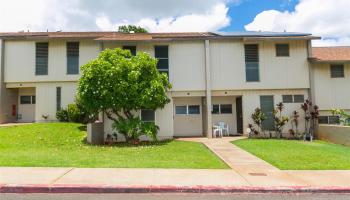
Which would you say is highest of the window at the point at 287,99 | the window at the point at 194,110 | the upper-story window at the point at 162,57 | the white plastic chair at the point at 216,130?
the upper-story window at the point at 162,57

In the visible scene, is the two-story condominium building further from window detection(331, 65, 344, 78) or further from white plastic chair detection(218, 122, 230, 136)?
window detection(331, 65, 344, 78)

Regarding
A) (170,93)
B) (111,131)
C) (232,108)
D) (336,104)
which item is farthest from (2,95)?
(336,104)

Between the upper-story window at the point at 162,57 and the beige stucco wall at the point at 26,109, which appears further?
the beige stucco wall at the point at 26,109

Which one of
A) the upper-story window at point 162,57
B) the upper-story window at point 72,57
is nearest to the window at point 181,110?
the upper-story window at point 162,57

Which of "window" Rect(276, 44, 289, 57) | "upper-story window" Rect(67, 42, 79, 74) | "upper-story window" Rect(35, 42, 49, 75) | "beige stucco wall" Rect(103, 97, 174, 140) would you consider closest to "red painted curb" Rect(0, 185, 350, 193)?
"beige stucco wall" Rect(103, 97, 174, 140)

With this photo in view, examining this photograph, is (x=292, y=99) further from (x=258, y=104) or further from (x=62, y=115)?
(x=62, y=115)

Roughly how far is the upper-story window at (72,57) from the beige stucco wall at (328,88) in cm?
1708

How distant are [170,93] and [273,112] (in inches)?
265

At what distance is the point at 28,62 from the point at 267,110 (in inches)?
700

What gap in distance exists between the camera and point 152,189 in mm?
8164

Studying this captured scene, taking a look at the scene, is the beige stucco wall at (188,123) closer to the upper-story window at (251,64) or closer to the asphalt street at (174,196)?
the upper-story window at (251,64)

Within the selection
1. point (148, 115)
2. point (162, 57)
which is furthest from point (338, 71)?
point (148, 115)

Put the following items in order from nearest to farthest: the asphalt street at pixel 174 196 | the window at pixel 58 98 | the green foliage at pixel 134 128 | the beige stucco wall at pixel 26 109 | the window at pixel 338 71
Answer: the asphalt street at pixel 174 196
the green foliage at pixel 134 128
the window at pixel 338 71
the window at pixel 58 98
the beige stucco wall at pixel 26 109

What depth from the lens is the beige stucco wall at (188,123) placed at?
24.2 m
